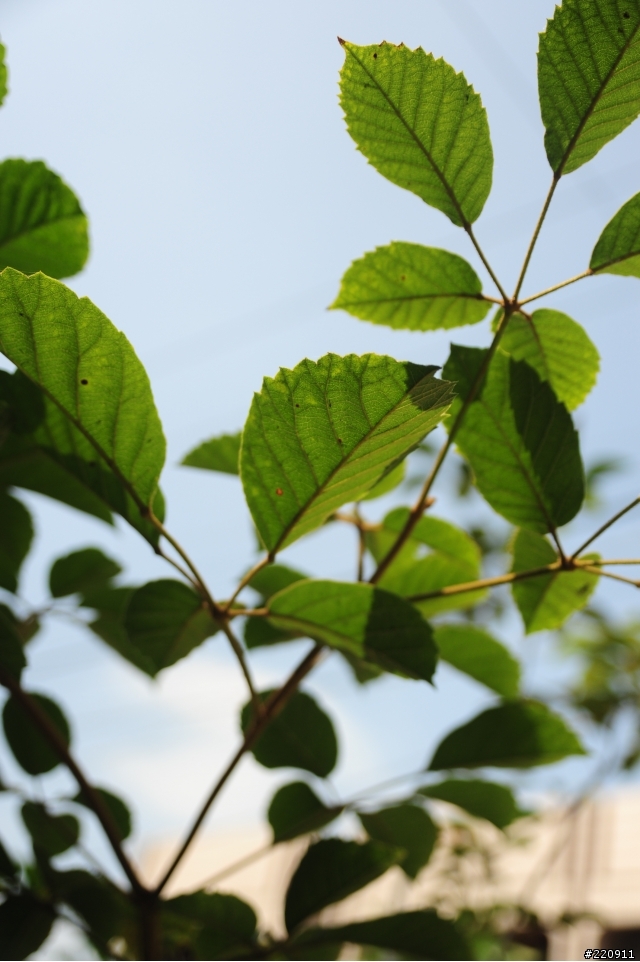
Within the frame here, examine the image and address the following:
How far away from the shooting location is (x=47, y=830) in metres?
0.87

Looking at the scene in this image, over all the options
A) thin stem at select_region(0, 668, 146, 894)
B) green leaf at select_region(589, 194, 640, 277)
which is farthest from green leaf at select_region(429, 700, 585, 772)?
green leaf at select_region(589, 194, 640, 277)

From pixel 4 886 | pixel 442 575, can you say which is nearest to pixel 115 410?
pixel 442 575

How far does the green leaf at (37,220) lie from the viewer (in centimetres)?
68

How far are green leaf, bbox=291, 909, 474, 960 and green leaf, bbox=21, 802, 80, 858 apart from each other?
29 centimetres

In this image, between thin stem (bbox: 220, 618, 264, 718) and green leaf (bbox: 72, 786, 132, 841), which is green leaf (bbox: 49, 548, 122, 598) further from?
thin stem (bbox: 220, 618, 264, 718)

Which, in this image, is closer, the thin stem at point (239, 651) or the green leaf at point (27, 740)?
the thin stem at point (239, 651)

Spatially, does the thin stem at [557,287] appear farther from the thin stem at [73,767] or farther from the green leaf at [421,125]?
the thin stem at [73,767]

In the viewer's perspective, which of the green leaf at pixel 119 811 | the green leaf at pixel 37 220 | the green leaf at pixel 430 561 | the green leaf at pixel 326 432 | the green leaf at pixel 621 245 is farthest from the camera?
the green leaf at pixel 119 811

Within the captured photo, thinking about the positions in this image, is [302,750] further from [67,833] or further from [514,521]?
[514,521]

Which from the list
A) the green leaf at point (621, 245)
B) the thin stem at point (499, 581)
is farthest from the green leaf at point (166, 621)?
the green leaf at point (621, 245)

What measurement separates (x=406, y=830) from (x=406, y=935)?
162 mm

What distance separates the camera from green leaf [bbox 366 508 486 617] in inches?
31.0

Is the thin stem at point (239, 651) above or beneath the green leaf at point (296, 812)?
above

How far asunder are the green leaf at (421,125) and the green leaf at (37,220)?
0.31 meters
